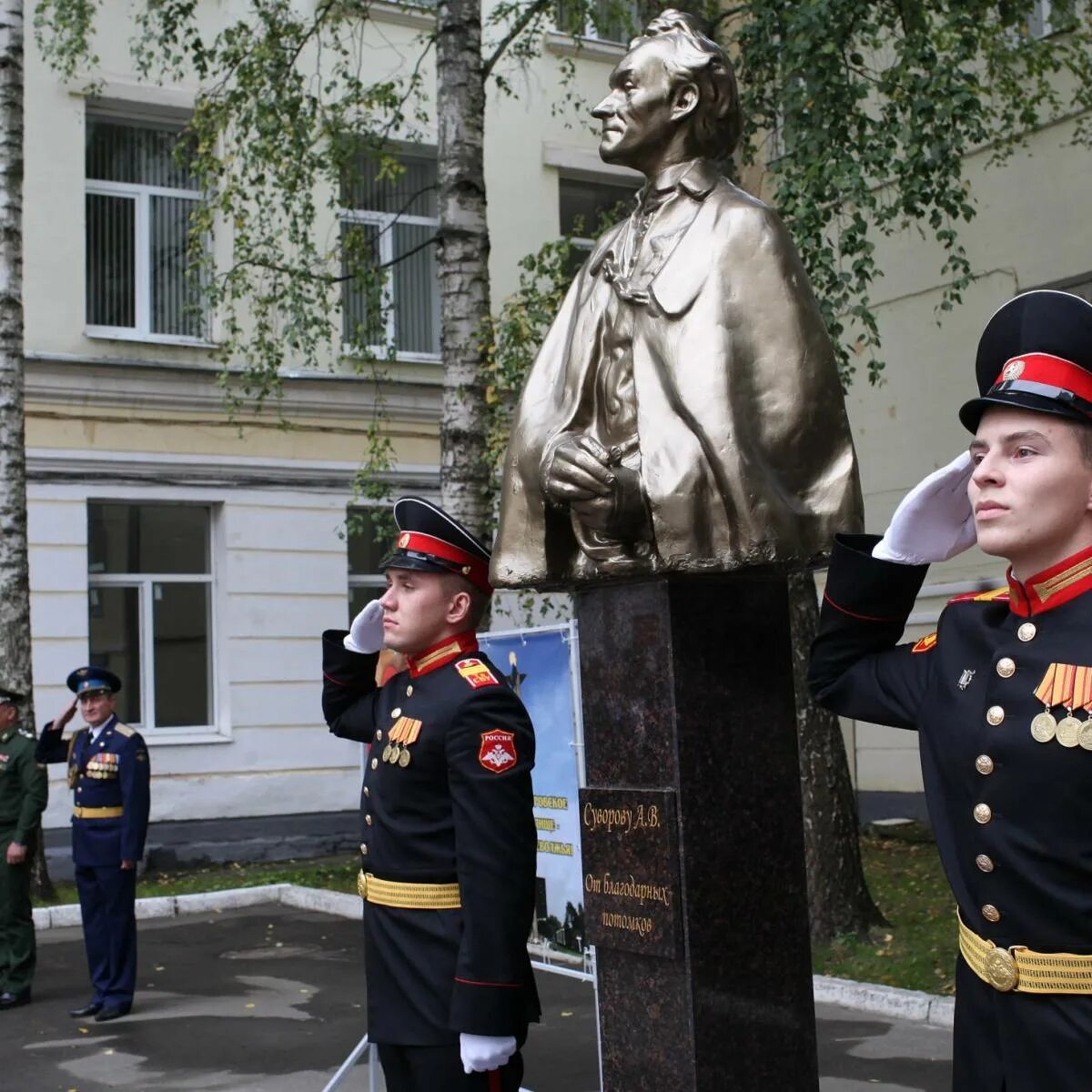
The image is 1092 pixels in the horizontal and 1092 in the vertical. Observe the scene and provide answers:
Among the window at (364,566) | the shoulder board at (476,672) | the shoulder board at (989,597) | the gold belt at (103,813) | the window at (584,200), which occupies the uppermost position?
the window at (584,200)

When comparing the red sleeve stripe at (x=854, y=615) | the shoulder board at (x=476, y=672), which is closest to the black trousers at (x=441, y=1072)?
the shoulder board at (x=476, y=672)

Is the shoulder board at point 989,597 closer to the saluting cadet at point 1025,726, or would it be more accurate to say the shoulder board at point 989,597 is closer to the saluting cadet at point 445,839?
the saluting cadet at point 1025,726

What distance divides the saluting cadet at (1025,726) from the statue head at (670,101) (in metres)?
1.32

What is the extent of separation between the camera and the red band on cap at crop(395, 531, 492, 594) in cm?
375

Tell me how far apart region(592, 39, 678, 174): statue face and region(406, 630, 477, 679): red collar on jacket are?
117 cm

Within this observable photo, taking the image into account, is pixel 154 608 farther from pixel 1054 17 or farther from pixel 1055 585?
pixel 1055 585

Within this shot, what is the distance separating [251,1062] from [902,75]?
552 cm

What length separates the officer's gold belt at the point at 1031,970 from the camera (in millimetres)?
2166

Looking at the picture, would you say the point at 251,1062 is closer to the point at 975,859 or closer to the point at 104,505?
the point at 975,859

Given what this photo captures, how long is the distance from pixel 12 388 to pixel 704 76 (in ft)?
27.1

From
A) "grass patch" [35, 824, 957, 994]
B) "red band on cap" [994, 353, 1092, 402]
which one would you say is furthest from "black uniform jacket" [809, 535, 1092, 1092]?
"grass patch" [35, 824, 957, 994]

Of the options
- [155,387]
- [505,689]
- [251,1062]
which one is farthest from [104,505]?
[505,689]

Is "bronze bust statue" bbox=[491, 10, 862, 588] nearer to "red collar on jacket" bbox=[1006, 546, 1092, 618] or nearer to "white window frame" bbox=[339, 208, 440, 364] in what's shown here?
"red collar on jacket" bbox=[1006, 546, 1092, 618]

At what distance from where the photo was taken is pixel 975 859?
7.52 ft
